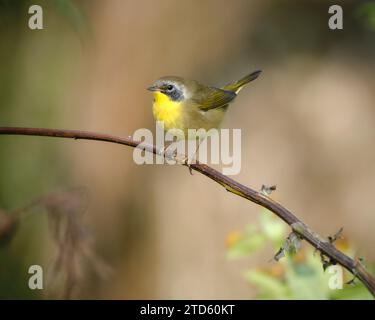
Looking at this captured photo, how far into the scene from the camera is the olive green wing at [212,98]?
3.04 m

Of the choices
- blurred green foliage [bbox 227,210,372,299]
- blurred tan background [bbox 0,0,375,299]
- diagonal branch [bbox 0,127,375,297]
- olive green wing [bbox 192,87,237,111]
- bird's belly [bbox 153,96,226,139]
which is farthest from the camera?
blurred tan background [bbox 0,0,375,299]

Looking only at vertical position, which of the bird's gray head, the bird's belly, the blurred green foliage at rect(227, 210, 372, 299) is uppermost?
the bird's gray head

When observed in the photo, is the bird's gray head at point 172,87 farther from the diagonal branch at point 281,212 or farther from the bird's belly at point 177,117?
the diagonal branch at point 281,212

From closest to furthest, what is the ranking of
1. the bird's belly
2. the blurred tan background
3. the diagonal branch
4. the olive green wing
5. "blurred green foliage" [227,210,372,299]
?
1. the diagonal branch
2. "blurred green foliage" [227,210,372,299]
3. the bird's belly
4. the olive green wing
5. the blurred tan background

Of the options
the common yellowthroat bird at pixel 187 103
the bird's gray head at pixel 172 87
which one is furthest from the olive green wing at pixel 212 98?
the bird's gray head at pixel 172 87

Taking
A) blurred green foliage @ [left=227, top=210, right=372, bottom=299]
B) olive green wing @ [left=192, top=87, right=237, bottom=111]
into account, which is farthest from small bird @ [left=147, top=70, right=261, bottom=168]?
blurred green foliage @ [left=227, top=210, right=372, bottom=299]

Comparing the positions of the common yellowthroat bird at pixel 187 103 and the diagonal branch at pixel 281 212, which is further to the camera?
the common yellowthroat bird at pixel 187 103

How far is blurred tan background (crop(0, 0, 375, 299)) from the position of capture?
4.91 meters

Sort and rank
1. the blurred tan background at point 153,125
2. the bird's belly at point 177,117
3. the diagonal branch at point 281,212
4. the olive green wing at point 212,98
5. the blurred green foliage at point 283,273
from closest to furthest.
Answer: the diagonal branch at point 281,212
the blurred green foliage at point 283,273
the bird's belly at point 177,117
the olive green wing at point 212,98
the blurred tan background at point 153,125

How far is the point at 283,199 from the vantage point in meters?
5.34

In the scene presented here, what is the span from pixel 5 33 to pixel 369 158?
11.4 feet

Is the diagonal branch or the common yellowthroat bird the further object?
the common yellowthroat bird

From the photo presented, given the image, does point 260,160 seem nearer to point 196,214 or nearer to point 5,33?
point 196,214

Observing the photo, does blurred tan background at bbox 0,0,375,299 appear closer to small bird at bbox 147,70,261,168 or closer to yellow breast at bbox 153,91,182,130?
small bird at bbox 147,70,261,168
